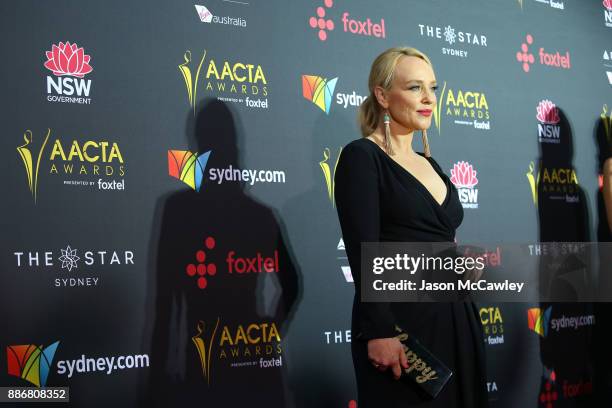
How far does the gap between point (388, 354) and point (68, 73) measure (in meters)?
1.63

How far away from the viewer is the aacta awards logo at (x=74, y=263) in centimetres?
261

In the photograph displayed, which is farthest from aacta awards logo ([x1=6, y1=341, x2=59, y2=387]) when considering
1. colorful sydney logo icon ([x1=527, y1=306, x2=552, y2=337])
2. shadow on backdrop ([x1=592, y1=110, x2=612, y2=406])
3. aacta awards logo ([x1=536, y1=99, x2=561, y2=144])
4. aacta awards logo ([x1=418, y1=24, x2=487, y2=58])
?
shadow on backdrop ([x1=592, y1=110, x2=612, y2=406])

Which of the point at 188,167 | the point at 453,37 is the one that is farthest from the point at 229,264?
the point at 453,37

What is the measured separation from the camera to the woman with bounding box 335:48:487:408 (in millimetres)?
2135

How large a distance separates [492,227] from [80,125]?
2201 millimetres

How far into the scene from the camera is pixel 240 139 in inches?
122

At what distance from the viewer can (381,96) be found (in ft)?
8.22

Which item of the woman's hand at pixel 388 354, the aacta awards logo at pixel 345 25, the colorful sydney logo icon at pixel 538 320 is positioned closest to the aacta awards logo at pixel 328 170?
the aacta awards logo at pixel 345 25

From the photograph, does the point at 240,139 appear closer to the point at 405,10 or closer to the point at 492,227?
the point at 405,10

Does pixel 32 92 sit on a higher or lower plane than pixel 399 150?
higher

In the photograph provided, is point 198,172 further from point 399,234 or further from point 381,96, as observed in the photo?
point 399,234

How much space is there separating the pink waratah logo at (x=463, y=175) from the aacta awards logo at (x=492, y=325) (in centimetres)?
66

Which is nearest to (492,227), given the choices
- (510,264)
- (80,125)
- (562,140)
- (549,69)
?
(510,264)

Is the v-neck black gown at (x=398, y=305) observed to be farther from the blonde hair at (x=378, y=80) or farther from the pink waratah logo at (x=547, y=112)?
the pink waratah logo at (x=547, y=112)
